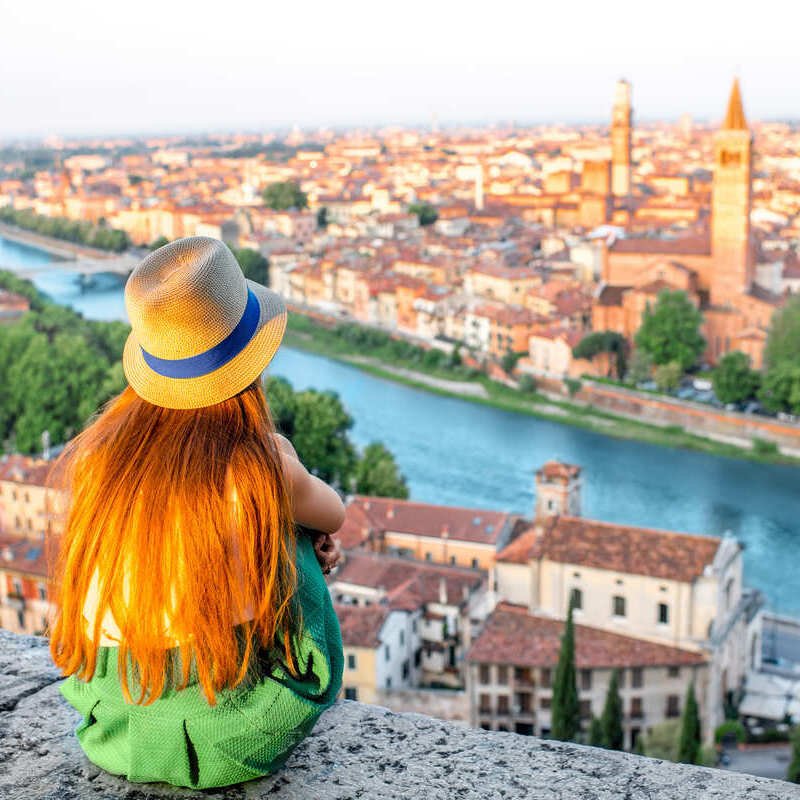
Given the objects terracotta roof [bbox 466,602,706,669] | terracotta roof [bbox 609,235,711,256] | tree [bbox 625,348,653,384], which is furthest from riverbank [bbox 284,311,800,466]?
terracotta roof [bbox 466,602,706,669]

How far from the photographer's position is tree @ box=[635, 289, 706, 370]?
10.7 m

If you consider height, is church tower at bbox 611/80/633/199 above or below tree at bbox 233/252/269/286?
above

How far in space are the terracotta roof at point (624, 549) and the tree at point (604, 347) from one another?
5.69m

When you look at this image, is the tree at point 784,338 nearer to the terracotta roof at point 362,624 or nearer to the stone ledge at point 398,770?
the terracotta roof at point 362,624

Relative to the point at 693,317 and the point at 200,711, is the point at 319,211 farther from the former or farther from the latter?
the point at 200,711

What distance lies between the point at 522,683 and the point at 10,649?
155 inches

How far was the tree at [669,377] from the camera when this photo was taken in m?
10.3

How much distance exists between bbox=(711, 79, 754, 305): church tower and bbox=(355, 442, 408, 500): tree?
545 cm

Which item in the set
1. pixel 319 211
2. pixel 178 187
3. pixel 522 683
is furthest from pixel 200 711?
pixel 178 187

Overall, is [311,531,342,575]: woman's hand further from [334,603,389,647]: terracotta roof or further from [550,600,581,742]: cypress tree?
[334,603,389,647]: terracotta roof

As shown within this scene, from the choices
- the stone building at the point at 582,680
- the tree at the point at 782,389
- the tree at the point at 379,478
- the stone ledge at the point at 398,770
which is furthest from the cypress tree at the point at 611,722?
the tree at the point at 782,389

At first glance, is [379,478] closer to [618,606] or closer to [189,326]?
[618,606]

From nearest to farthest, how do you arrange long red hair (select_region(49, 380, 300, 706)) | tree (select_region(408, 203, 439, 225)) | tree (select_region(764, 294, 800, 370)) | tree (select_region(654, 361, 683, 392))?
long red hair (select_region(49, 380, 300, 706))
tree (select_region(764, 294, 800, 370))
tree (select_region(654, 361, 683, 392))
tree (select_region(408, 203, 439, 225))

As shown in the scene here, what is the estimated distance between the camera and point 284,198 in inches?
888
